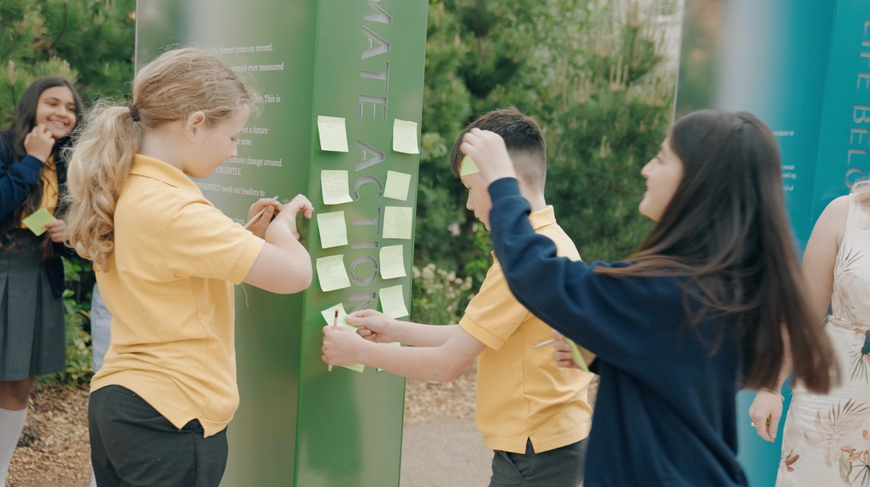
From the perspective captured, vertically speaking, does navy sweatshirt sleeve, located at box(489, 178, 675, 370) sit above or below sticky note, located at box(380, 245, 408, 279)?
above

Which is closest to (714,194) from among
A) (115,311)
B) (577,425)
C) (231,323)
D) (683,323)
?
(683,323)

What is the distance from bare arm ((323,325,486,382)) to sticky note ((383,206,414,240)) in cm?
42

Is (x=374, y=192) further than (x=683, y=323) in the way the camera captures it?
Yes

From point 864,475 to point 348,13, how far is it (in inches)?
88.6

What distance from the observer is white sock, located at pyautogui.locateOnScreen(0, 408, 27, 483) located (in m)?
3.28

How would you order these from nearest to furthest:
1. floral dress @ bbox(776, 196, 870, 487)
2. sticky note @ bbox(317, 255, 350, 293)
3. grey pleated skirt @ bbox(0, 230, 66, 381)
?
floral dress @ bbox(776, 196, 870, 487), sticky note @ bbox(317, 255, 350, 293), grey pleated skirt @ bbox(0, 230, 66, 381)

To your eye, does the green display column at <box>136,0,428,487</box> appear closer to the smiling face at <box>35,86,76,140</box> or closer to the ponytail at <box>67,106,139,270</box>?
the ponytail at <box>67,106,139,270</box>

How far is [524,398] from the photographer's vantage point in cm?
201

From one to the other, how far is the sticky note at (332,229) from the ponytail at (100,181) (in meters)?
0.64

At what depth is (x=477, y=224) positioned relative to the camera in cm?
698

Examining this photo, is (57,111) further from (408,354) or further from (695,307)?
(695,307)

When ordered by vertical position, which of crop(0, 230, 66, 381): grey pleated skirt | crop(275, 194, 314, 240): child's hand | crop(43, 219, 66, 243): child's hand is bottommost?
crop(0, 230, 66, 381): grey pleated skirt

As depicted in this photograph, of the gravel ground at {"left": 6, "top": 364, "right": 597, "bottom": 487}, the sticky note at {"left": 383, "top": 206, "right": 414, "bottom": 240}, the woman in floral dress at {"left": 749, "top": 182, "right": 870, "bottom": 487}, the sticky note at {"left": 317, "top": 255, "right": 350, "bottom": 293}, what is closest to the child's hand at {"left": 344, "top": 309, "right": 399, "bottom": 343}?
the sticky note at {"left": 317, "top": 255, "right": 350, "bottom": 293}

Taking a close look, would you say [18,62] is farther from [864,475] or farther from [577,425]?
[864,475]
